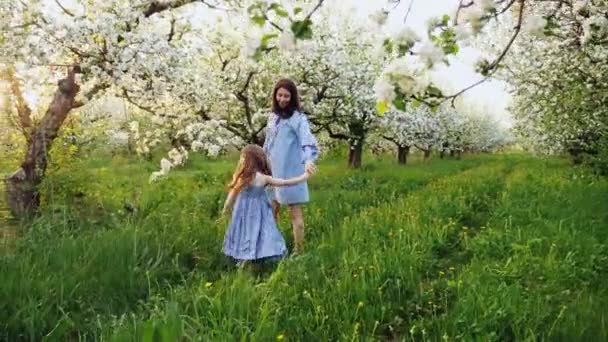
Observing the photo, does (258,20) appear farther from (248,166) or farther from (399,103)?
(248,166)

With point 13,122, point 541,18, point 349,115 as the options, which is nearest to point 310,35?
point 541,18

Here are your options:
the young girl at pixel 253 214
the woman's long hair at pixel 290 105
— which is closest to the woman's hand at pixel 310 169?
the young girl at pixel 253 214

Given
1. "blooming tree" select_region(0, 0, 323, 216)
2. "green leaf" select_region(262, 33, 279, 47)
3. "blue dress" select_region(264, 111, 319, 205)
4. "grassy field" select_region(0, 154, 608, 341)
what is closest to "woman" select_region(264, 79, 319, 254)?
"blue dress" select_region(264, 111, 319, 205)

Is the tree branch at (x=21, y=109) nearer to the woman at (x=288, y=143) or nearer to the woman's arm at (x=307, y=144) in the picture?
the woman at (x=288, y=143)

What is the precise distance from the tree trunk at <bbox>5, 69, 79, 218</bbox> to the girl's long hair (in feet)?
11.2

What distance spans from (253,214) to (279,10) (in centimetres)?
439

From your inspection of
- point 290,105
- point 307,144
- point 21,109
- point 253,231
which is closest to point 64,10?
point 21,109

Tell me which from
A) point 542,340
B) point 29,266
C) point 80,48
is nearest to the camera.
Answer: point 542,340

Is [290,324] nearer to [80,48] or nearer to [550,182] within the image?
[80,48]

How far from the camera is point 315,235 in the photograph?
23.0 feet

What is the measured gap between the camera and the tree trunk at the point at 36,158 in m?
8.30

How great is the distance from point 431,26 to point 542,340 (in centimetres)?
204

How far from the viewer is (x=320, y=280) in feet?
15.6

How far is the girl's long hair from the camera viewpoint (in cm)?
626
